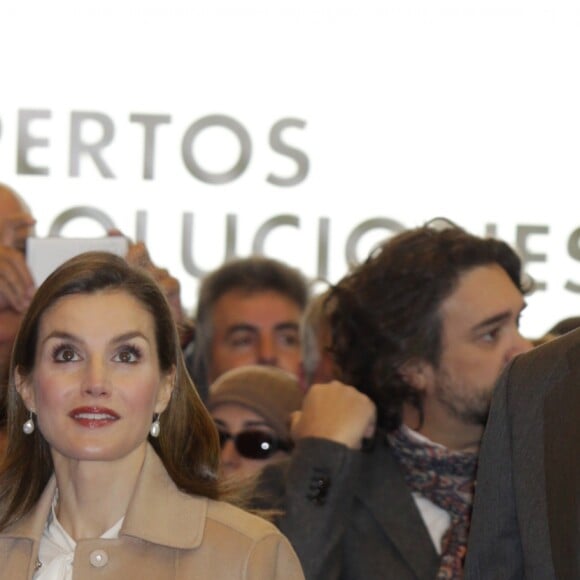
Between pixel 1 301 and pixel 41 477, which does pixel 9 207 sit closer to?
pixel 1 301

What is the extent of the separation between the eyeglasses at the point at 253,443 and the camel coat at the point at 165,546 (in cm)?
108

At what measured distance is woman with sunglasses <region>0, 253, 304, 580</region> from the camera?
2.59 m

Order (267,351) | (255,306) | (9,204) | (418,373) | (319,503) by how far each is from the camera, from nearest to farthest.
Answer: (319,503), (418,373), (9,204), (267,351), (255,306)

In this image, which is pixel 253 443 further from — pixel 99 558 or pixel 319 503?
pixel 99 558

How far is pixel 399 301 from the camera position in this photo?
3812 mm

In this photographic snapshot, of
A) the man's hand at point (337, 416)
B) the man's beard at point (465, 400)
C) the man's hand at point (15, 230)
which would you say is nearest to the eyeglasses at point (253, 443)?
the man's hand at point (337, 416)

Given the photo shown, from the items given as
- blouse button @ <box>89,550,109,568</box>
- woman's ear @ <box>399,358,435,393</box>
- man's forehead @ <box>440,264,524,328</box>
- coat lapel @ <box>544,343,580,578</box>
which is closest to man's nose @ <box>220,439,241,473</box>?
woman's ear @ <box>399,358,435,393</box>

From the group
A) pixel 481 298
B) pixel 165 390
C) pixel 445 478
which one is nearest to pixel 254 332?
pixel 481 298

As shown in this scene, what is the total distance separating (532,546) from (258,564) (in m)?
0.58

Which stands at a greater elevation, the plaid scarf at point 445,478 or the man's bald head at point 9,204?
the man's bald head at point 9,204

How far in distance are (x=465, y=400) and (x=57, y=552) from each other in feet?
4.20

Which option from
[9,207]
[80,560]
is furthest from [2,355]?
[80,560]

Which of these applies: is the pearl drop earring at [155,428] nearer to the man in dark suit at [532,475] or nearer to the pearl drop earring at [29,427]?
the pearl drop earring at [29,427]

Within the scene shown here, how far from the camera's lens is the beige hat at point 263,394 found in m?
3.88
